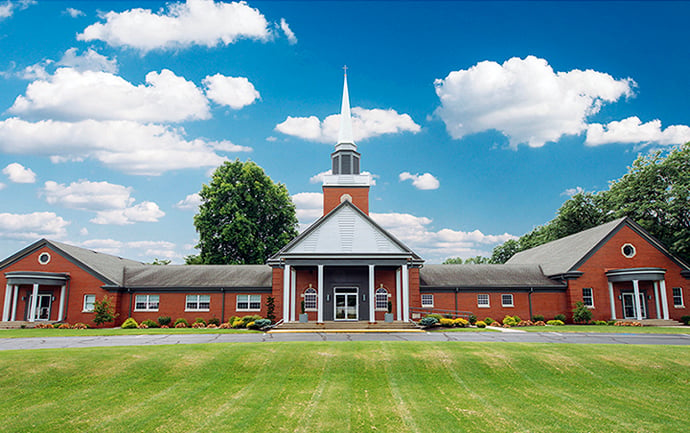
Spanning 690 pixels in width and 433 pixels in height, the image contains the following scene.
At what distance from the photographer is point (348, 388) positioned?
45.9 feet

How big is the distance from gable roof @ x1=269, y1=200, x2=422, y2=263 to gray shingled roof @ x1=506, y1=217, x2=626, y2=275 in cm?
1435

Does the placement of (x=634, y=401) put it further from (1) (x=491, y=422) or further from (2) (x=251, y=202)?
(2) (x=251, y=202)

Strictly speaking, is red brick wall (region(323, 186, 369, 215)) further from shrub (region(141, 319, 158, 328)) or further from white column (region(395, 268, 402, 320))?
shrub (region(141, 319, 158, 328))

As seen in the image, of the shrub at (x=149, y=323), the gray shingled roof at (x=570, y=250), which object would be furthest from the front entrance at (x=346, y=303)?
the gray shingled roof at (x=570, y=250)

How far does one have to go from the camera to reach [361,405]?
12609 mm

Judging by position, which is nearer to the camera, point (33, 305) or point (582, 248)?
point (33, 305)

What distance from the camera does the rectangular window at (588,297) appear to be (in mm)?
37159

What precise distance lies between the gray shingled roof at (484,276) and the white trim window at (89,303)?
84.8 feet

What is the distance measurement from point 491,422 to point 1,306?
126ft

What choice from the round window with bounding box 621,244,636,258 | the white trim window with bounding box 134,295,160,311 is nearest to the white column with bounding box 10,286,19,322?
the white trim window with bounding box 134,295,160,311

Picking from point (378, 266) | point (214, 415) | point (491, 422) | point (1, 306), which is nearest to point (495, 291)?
point (378, 266)

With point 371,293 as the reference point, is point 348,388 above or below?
below

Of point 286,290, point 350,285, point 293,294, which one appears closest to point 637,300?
point 350,285

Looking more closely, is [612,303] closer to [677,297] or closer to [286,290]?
[677,297]
